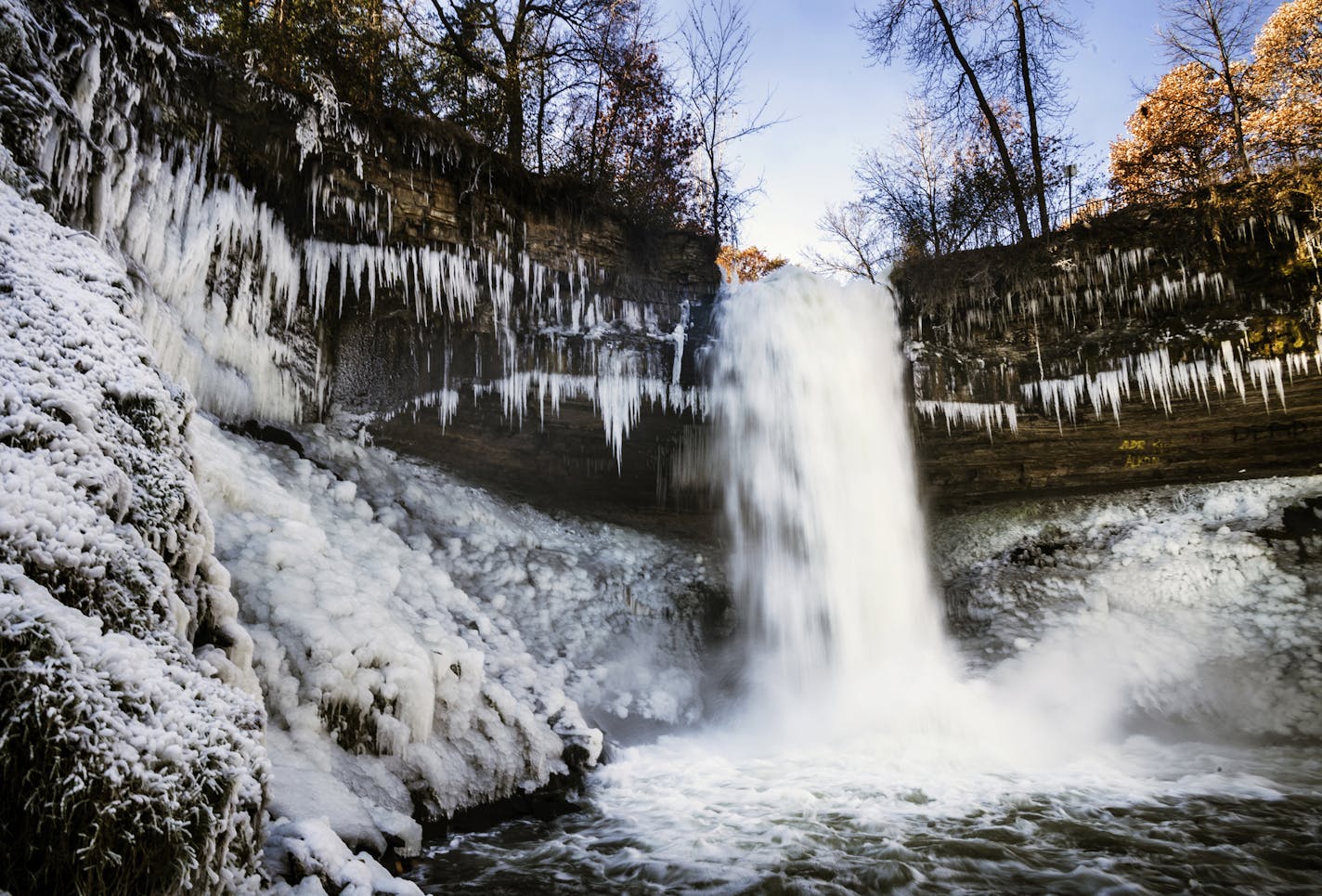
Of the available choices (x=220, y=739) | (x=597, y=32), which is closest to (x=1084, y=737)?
(x=220, y=739)


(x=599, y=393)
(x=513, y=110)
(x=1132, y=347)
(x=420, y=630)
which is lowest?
(x=420, y=630)

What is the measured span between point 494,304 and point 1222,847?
8.46 m

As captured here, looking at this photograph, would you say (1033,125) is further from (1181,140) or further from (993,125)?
(1181,140)

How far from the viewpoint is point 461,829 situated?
4480 millimetres

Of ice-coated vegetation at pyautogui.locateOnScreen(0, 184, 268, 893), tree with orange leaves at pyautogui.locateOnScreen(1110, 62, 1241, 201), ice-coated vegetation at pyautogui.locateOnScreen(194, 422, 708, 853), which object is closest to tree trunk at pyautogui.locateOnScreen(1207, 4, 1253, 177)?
tree with orange leaves at pyautogui.locateOnScreen(1110, 62, 1241, 201)

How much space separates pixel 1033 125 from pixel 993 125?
89cm

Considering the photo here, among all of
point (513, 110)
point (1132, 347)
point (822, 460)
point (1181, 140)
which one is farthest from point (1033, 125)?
point (513, 110)

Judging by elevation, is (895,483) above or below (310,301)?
below

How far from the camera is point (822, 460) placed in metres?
9.88

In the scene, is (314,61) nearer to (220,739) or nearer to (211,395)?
(211,395)

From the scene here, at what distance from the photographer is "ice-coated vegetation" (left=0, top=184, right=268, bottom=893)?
68.1 inches

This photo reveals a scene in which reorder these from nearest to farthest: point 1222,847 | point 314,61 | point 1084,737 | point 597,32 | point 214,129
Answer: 1. point 1222,847
2. point 214,129
3. point 1084,737
4. point 314,61
5. point 597,32

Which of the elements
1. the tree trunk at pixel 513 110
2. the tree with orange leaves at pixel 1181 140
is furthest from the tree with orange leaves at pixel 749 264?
the tree trunk at pixel 513 110

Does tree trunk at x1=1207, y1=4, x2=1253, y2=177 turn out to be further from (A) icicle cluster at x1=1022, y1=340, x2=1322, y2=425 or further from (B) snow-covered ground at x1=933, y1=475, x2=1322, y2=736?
(B) snow-covered ground at x1=933, y1=475, x2=1322, y2=736
